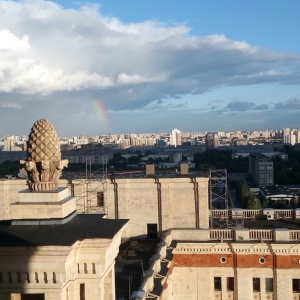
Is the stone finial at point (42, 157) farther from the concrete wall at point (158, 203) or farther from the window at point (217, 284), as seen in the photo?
the concrete wall at point (158, 203)

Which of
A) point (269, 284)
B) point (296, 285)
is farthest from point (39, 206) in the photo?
point (296, 285)

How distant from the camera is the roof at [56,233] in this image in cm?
788

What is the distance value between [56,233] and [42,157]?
5.01 ft

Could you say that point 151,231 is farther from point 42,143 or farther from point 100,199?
point 42,143

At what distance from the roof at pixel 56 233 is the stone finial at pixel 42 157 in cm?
84

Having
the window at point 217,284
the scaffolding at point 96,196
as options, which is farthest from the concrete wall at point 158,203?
the window at point 217,284

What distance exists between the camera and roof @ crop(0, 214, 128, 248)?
788 centimetres

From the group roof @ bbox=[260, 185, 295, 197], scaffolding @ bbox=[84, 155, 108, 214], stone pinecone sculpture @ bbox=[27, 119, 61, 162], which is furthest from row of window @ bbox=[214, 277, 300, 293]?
roof @ bbox=[260, 185, 295, 197]

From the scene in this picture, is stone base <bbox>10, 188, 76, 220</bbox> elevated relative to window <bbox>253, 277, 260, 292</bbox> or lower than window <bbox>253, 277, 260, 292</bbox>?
elevated

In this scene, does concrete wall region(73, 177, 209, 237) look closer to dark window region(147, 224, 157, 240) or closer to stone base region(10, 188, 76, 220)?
dark window region(147, 224, 157, 240)

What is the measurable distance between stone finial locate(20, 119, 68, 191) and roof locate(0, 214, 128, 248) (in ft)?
2.74

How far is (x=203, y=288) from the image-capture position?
1045 inches

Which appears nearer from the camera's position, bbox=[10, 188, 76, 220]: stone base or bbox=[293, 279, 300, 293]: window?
bbox=[10, 188, 76, 220]: stone base

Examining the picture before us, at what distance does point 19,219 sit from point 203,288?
19517mm
